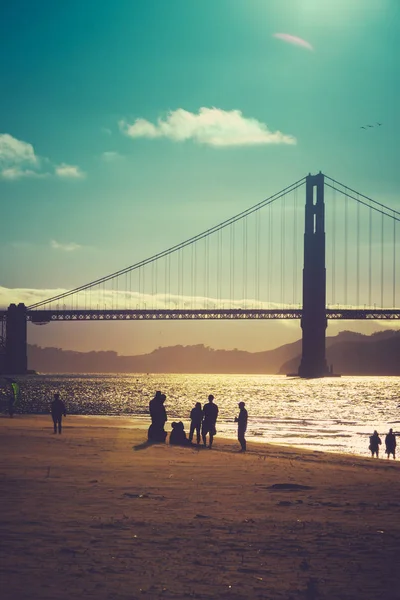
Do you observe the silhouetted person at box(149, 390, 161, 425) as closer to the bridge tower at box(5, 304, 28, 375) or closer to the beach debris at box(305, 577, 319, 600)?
the beach debris at box(305, 577, 319, 600)

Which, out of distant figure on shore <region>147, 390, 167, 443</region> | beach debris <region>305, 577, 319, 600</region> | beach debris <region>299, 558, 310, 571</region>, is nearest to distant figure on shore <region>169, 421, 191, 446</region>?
distant figure on shore <region>147, 390, 167, 443</region>

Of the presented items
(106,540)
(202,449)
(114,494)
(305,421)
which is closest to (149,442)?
(202,449)

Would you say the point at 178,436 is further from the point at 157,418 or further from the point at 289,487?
the point at 289,487

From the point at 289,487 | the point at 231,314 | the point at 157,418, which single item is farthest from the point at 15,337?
the point at 289,487

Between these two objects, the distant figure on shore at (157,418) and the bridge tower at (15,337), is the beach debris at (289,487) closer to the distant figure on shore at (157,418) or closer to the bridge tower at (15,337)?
the distant figure on shore at (157,418)

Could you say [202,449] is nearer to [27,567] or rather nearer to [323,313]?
[27,567]
